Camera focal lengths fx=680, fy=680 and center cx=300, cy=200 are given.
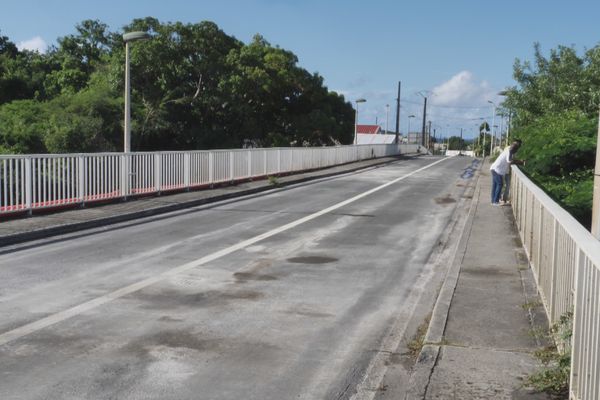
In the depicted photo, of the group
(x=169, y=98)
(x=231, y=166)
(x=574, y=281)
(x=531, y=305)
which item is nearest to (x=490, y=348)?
(x=574, y=281)

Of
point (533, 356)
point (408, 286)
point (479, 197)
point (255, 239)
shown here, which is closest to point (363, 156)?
point (479, 197)

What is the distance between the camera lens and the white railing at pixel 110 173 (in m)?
13.1

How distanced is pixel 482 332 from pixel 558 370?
4.06ft

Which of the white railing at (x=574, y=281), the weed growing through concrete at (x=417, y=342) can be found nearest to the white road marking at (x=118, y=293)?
the weed growing through concrete at (x=417, y=342)

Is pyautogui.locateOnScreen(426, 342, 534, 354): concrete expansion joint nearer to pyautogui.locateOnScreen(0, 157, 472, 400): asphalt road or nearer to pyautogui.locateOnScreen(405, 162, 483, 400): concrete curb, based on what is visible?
pyautogui.locateOnScreen(405, 162, 483, 400): concrete curb

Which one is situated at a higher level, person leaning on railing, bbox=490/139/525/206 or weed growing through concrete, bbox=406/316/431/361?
person leaning on railing, bbox=490/139/525/206

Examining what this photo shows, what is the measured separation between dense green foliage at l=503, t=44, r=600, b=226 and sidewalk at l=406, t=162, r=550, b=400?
174 inches

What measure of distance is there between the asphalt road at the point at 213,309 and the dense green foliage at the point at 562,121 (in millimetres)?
4633

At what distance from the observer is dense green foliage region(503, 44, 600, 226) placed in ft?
Result: 51.3

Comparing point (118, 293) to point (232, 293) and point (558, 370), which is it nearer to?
point (232, 293)

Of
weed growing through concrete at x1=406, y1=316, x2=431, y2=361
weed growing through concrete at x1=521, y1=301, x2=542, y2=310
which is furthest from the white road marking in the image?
weed growing through concrete at x1=521, y1=301, x2=542, y2=310

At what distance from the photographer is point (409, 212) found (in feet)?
52.9

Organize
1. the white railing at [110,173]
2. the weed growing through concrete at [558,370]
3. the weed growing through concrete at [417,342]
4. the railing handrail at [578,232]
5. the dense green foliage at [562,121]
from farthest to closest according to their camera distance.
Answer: the dense green foliage at [562,121]
the white railing at [110,173]
the weed growing through concrete at [417,342]
the weed growing through concrete at [558,370]
the railing handrail at [578,232]

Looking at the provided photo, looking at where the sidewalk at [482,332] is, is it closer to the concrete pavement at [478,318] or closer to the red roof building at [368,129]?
the concrete pavement at [478,318]
